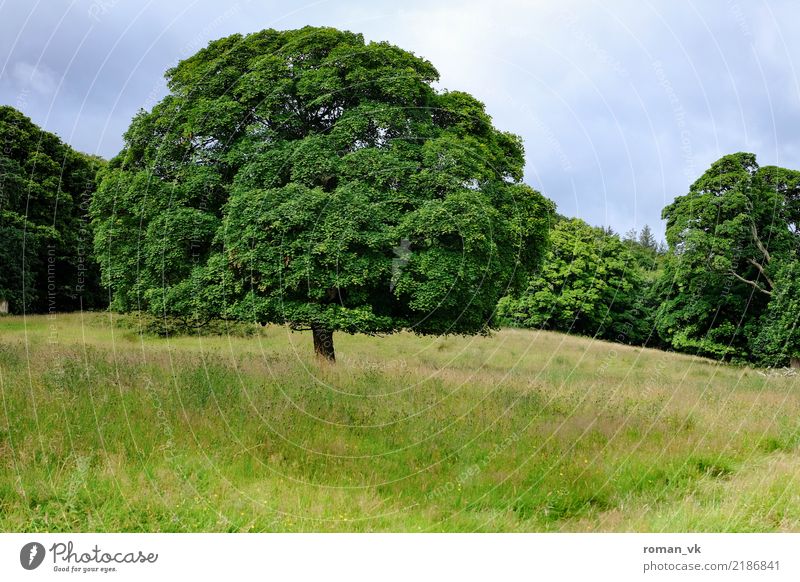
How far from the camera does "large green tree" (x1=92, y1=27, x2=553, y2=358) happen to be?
1340 cm

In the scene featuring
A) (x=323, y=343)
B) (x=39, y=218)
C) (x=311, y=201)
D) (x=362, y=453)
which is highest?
(x=39, y=218)

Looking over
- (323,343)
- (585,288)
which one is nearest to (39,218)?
(323,343)

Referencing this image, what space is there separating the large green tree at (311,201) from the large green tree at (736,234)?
29.1 ft

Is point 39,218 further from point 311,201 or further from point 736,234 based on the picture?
point 736,234

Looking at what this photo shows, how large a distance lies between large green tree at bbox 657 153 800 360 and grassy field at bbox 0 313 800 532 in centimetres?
1025

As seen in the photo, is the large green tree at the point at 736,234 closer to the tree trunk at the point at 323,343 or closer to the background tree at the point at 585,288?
the tree trunk at the point at 323,343

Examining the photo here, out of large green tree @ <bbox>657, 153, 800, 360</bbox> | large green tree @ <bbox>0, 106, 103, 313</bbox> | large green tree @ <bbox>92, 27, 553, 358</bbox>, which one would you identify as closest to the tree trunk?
large green tree @ <bbox>92, 27, 553, 358</bbox>

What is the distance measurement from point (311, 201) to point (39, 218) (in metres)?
19.4

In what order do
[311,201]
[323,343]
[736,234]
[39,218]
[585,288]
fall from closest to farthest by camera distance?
1. [311,201]
2. [323,343]
3. [736,234]
4. [39,218]
5. [585,288]

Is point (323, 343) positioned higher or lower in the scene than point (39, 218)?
lower

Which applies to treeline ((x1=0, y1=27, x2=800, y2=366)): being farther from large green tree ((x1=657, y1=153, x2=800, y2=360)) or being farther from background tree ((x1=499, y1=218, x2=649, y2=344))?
background tree ((x1=499, y1=218, x2=649, y2=344))

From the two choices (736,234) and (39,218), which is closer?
(736,234)

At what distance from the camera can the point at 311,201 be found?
13.1m
